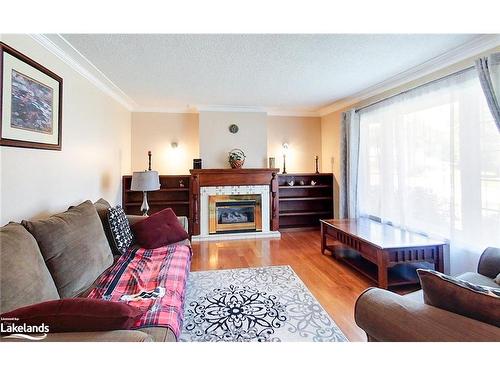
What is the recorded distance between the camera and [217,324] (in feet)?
6.20

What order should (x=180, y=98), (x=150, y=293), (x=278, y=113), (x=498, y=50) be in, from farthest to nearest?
(x=278, y=113) → (x=180, y=98) → (x=498, y=50) → (x=150, y=293)

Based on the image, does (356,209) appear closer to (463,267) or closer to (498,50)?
(463,267)

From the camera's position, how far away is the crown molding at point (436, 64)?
86.7 inches

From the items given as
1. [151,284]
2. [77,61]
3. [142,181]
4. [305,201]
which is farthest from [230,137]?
[151,284]

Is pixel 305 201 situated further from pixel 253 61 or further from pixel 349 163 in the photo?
pixel 253 61

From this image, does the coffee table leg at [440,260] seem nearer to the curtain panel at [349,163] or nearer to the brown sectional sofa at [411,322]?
the curtain panel at [349,163]

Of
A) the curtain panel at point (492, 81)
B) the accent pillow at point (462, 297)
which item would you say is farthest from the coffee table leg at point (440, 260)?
the accent pillow at point (462, 297)

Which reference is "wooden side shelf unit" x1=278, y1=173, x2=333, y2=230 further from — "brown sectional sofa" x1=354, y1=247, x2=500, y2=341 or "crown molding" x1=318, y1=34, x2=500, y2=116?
"brown sectional sofa" x1=354, y1=247, x2=500, y2=341

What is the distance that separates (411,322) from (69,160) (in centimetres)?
301

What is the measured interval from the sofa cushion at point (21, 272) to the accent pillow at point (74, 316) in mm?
217

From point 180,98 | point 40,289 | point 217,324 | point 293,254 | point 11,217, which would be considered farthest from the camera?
point 180,98

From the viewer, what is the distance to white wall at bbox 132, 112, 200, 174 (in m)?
4.71

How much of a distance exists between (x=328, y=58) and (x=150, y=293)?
271 centimetres
